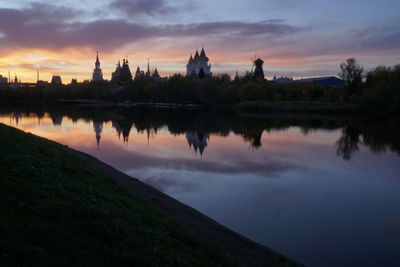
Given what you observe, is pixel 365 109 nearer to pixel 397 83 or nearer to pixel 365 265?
pixel 397 83

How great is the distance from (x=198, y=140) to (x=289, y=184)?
46.6 feet

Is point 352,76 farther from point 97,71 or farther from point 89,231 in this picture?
point 97,71

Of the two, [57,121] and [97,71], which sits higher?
[97,71]

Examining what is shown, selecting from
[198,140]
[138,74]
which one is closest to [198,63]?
[138,74]

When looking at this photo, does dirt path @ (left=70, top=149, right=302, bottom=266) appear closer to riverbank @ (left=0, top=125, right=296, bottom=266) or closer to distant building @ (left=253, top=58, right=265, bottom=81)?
riverbank @ (left=0, top=125, right=296, bottom=266)

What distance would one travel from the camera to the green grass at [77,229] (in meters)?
4.38

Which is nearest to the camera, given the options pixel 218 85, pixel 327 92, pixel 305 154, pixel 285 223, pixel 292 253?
pixel 292 253

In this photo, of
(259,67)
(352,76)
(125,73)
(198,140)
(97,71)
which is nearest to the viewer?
(198,140)

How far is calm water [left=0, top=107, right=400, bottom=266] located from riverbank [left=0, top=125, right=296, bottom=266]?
1548mm

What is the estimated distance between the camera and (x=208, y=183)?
14.6m

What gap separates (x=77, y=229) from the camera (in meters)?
5.28

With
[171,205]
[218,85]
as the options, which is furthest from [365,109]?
[171,205]

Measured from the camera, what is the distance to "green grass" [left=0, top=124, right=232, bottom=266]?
438 centimetres

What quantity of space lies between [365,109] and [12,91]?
8690cm
